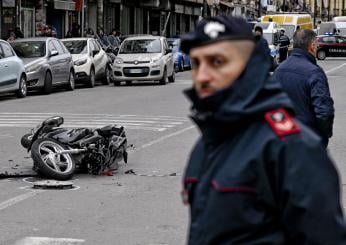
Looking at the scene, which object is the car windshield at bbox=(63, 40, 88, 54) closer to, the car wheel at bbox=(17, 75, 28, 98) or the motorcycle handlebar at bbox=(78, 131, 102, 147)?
the car wheel at bbox=(17, 75, 28, 98)

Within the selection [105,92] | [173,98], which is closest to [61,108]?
[173,98]

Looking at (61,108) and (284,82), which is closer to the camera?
(284,82)

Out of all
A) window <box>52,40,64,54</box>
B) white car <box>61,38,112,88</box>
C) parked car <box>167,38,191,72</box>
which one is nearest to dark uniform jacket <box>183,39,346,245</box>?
window <box>52,40,64,54</box>

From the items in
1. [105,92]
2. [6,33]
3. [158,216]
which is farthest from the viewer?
[6,33]

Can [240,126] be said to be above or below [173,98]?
above

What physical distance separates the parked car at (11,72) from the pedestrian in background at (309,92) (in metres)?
15.5

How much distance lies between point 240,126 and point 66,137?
8.20m

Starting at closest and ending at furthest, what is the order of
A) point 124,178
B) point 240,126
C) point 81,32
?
1. point 240,126
2. point 124,178
3. point 81,32

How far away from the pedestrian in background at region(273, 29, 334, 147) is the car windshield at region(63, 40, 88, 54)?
2192 centimetres

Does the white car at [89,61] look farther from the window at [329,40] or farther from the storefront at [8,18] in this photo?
the window at [329,40]

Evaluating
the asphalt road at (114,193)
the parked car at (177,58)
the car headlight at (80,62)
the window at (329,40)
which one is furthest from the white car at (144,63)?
the window at (329,40)

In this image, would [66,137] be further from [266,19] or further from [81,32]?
[266,19]

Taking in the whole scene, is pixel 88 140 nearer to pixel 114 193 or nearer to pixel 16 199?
pixel 114 193

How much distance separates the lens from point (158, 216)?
317 inches
